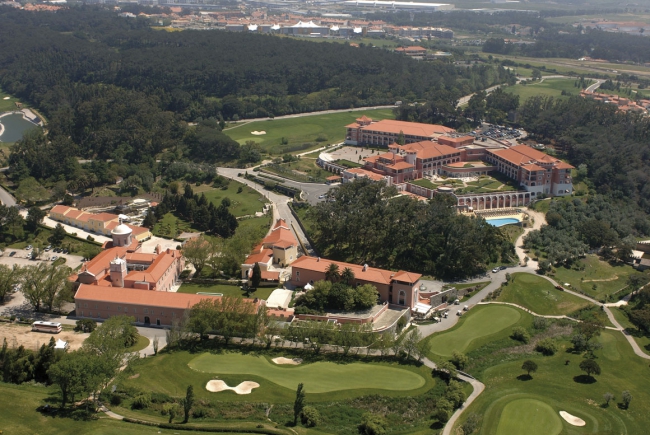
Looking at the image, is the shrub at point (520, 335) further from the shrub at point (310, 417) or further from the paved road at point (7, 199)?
the paved road at point (7, 199)

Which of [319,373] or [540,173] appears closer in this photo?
[319,373]

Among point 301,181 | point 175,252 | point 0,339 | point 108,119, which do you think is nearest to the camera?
point 0,339

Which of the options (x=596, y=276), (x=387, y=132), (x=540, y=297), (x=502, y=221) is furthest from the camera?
(x=387, y=132)

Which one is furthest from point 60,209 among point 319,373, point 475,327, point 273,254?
point 475,327

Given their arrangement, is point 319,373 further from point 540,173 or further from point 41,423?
point 540,173

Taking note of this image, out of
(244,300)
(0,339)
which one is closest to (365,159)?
(244,300)

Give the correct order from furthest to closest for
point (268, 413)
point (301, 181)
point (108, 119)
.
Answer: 1. point (108, 119)
2. point (301, 181)
3. point (268, 413)

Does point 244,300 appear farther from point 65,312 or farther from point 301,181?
point 301,181

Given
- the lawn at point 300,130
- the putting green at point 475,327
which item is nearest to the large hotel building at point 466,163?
the lawn at point 300,130
